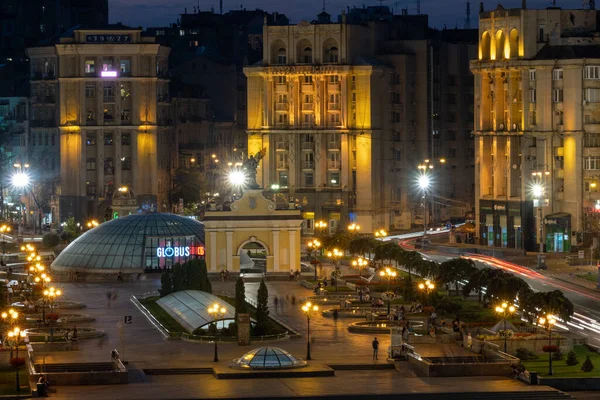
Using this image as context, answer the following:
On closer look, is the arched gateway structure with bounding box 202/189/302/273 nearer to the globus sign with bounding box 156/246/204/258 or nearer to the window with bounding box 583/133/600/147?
the globus sign with bounding box 156/246/204/258

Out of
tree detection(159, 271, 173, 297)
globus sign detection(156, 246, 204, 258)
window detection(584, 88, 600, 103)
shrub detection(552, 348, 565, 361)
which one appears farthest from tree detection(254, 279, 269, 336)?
window detection(584, 88, 600, 103)

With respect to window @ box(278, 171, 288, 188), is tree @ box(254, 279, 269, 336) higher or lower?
lower

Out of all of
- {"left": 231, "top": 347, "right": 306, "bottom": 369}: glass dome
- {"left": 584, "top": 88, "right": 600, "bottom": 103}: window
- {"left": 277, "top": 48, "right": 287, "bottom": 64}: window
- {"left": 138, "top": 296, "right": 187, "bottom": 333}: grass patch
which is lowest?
{"left": 231, "top": 347, "right": 306, "bottom": 369}: glass dome

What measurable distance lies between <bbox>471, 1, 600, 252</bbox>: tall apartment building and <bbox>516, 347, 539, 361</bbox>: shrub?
59.6 meters

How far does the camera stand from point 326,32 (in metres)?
194

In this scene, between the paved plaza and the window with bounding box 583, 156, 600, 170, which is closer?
the paved plaza

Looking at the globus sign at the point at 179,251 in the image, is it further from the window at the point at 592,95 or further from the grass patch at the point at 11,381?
the grass patch at the point at 11,381

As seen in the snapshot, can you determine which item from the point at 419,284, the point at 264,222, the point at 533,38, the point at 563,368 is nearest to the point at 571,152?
the point at 533,38

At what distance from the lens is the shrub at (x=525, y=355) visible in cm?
10762

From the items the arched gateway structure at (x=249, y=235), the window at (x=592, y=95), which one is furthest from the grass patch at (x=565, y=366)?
the window at (x=592, y=95)

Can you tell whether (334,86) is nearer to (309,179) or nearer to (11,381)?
(309,179)

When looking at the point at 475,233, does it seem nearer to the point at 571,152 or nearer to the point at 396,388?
the point at 571,152

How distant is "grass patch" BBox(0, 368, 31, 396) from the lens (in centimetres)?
9812

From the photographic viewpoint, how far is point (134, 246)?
510 feet
